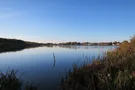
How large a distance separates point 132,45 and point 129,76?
11.2 metres

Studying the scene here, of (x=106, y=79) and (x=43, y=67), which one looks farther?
(x=43, y=67)

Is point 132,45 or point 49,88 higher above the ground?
point 132,45

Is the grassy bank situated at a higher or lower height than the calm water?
higher

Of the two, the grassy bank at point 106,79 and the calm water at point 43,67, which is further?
the calm water at point 43,67

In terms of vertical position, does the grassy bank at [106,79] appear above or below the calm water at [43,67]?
→ above

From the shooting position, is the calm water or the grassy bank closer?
the grassy bank

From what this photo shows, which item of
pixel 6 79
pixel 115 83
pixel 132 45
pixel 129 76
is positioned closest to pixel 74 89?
pixel 115 83

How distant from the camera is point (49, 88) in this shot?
1008 centimetres

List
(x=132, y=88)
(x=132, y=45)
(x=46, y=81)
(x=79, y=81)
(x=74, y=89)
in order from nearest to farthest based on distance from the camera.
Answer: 1. (x=132, y=88)
2. (x=74, y=89)
3. (x=79, y=81)
4. (x=46, y=81)
5. (x=132, y=45)

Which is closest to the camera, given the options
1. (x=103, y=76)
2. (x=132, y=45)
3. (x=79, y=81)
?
(x=103, y=76)

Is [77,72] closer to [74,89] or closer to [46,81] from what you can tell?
[74,89]

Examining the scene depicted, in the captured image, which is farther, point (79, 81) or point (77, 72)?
point (77, 72)

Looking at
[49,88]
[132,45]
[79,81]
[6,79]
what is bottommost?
[49,88]

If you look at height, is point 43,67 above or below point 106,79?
below
